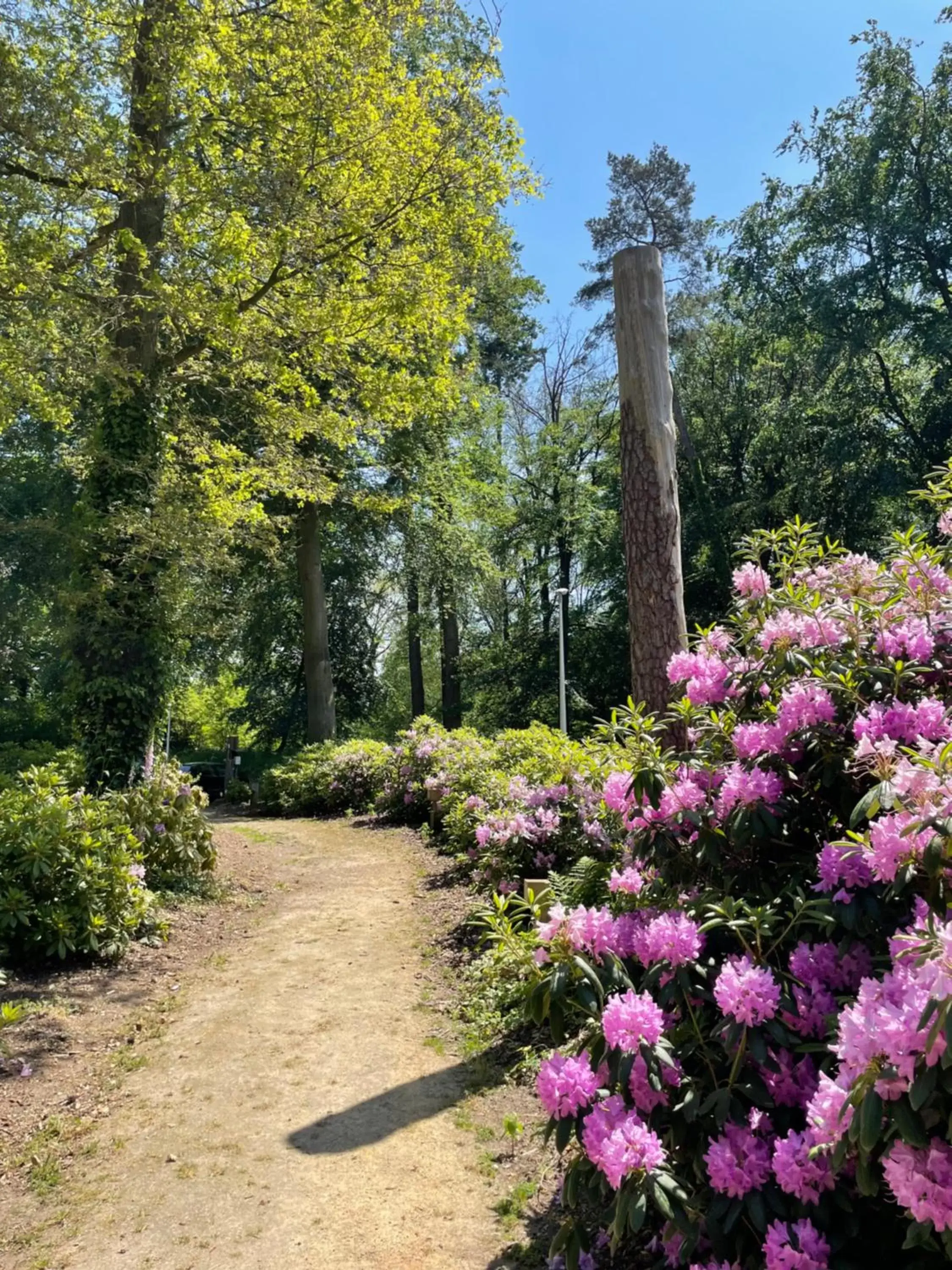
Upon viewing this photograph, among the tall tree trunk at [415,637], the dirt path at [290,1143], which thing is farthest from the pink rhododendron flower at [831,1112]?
the tall tree trunk at [415,637]

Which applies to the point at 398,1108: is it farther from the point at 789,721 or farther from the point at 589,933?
the point at 789,721

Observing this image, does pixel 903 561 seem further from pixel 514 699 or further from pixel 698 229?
pixel 698 229

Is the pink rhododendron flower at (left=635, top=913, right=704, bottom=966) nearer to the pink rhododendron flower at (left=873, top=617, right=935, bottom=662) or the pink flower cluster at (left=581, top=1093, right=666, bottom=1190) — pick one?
the pink flower cluster at (left=581, top=1093, right=666, bottom=1190)

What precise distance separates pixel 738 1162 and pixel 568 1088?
1.25 ft

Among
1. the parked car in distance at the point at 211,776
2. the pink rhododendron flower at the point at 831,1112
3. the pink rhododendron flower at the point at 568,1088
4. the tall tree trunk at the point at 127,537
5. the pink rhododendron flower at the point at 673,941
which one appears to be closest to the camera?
the pink rhododendron flower at the point at 831,1112

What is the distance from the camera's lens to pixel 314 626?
16.6 metres

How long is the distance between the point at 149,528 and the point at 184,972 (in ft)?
12.7

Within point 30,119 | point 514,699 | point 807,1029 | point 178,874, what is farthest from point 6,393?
point 514,699

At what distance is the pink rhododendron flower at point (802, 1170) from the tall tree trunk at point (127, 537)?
6562mm

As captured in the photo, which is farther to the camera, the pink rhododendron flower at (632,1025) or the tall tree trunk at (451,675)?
the tall tree trunk at (451,675)

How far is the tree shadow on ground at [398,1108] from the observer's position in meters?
3.14

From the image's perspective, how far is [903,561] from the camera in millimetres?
2516

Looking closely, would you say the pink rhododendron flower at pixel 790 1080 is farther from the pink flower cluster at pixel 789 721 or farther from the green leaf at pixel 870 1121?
the pink flower cluster at pixel 789 721

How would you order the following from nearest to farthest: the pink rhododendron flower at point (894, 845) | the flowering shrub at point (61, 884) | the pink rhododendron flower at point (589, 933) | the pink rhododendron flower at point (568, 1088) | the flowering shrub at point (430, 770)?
the pink rhododendron flower at point (894, 845) < the pink rhododendron flower at point (568, 1088) < the pink rhododendron flower at point (589, 933) < the flowering shrub at point (61, 884) < the flowering shrub at point (430, 770)
